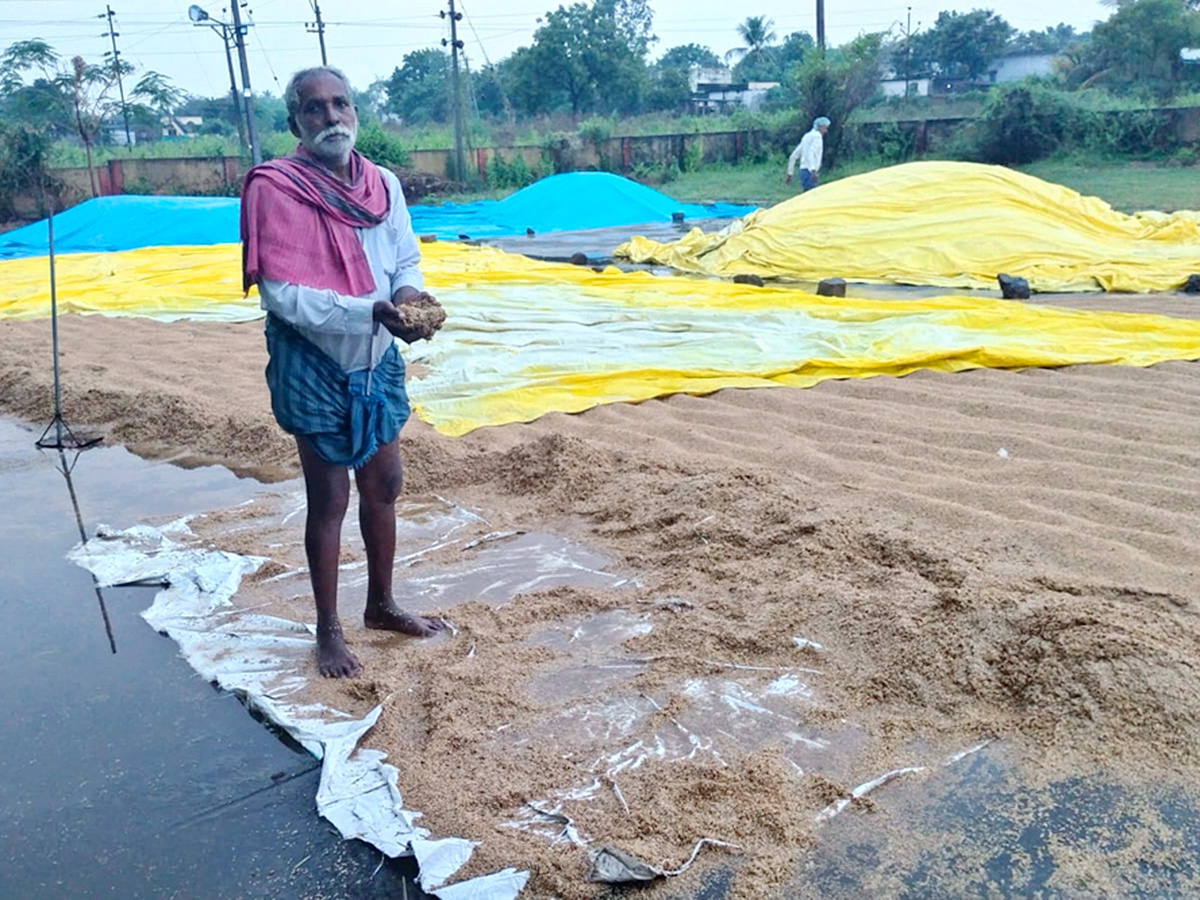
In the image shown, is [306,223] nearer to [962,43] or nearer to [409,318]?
[409,318]

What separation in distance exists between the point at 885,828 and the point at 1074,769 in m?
0.46

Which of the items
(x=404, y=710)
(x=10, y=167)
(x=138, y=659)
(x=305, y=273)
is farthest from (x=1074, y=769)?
(x=10, y=167)

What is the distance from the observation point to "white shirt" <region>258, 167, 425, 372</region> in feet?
8.18

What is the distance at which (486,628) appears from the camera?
3.02 metres

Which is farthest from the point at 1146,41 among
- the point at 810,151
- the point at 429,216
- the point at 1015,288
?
the point at 1015,288

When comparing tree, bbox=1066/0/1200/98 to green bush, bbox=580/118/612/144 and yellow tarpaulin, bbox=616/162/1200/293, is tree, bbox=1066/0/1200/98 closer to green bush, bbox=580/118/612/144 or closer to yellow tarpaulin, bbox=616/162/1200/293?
green bush, bbox=580/118/612/144

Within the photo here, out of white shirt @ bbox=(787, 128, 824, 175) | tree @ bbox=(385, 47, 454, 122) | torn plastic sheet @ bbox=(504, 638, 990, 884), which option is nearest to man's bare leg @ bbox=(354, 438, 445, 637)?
torn plastic sheet @ bbox=(504, 638, 990, 884)

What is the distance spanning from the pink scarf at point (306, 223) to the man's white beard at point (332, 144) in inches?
1.0

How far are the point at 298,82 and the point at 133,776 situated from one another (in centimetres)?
168

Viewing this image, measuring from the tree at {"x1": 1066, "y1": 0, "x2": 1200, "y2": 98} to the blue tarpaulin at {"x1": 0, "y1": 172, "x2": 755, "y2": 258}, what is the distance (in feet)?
60.4

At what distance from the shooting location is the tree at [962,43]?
49281mm

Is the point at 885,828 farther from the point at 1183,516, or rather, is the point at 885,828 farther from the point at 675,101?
the point at 675,101

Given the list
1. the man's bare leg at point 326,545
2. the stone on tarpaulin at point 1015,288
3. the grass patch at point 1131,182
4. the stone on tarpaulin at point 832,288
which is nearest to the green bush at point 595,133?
the grass patch at point 1131,182

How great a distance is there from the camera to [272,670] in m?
2.83
